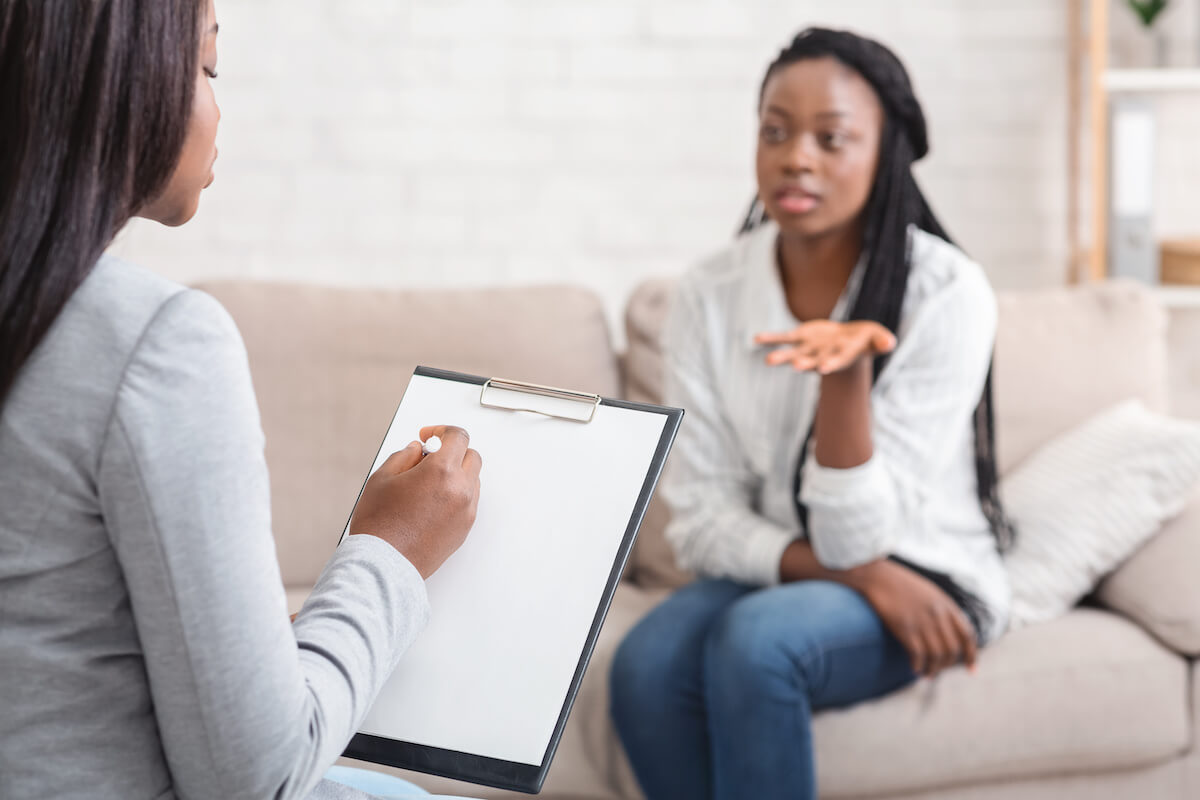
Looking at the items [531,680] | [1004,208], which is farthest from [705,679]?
[1004,208]

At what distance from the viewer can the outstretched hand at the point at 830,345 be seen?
1.25 m

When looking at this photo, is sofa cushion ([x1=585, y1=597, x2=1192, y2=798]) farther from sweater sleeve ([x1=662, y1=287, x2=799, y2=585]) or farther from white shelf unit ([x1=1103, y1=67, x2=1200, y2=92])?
white shelf unit ([x1=1103, y1=67, x2=1200, y2=92])

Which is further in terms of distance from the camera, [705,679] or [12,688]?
[705,679]

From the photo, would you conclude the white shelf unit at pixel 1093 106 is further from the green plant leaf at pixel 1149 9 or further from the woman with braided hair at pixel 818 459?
the woman with braided hair at pixel 818 459

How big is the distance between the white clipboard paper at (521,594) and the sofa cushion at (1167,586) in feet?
3.52

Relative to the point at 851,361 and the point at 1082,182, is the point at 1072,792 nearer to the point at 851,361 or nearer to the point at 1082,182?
the point at 851,361

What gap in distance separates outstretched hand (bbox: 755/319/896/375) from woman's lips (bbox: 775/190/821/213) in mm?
254

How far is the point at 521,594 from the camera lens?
0.75m

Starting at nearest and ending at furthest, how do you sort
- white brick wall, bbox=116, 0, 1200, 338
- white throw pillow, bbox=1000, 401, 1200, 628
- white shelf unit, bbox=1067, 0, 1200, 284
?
white throw pillow, bbox=1000, 401, 1200, 628, white shelf unit, bbox=1067, 0, 1200, 284, white brick wall, bbox=116, 0, 1200, 338

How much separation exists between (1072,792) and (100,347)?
139cm

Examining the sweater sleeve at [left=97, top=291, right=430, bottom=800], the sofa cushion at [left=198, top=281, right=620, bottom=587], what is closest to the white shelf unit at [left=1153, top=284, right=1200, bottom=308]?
the sofa cushion at [left=198, top=281, right=620, bottom=587]

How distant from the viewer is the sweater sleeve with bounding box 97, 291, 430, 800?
1.73 ft

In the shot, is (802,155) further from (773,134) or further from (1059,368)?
(1059,368)

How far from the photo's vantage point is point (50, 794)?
56 centimetres
